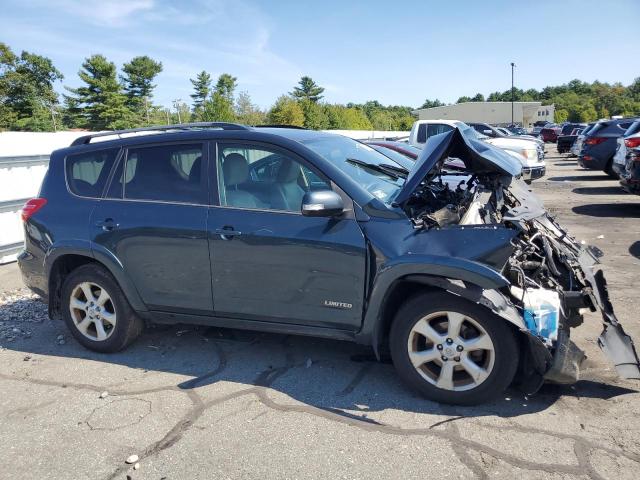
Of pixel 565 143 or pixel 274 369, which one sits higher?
pixel 565 143

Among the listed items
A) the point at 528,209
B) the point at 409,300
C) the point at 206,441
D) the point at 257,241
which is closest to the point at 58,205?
the point at 257,241

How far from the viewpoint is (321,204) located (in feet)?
11.0

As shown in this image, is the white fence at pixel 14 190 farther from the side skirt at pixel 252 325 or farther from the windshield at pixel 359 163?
the side skirt at pixel 252 325

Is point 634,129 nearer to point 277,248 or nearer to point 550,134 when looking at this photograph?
point 277,248

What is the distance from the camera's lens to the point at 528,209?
3670 millimetres

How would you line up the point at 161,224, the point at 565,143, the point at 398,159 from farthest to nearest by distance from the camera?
the point at 565,143, the point at 398,159, the point at 161,224

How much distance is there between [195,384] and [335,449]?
1.36 m

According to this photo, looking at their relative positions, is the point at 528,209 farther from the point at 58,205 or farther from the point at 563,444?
the point at 58,205

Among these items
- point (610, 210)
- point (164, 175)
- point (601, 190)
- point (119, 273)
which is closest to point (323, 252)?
point (164, 175)

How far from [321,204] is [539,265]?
156 centimetres

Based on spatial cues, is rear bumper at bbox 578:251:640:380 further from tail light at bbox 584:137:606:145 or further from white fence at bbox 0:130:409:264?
tail light at bbox 584:137:606:145

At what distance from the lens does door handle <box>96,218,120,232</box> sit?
4.21 metres

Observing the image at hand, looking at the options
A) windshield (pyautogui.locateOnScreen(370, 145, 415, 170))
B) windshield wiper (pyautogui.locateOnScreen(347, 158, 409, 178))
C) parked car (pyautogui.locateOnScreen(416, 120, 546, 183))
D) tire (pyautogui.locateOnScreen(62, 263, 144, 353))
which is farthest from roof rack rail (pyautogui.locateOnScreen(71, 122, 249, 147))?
parked car (pyautogui.locateOnScreen(416, 120, 546, 183))

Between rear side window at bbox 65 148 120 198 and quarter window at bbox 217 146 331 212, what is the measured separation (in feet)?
3.70
